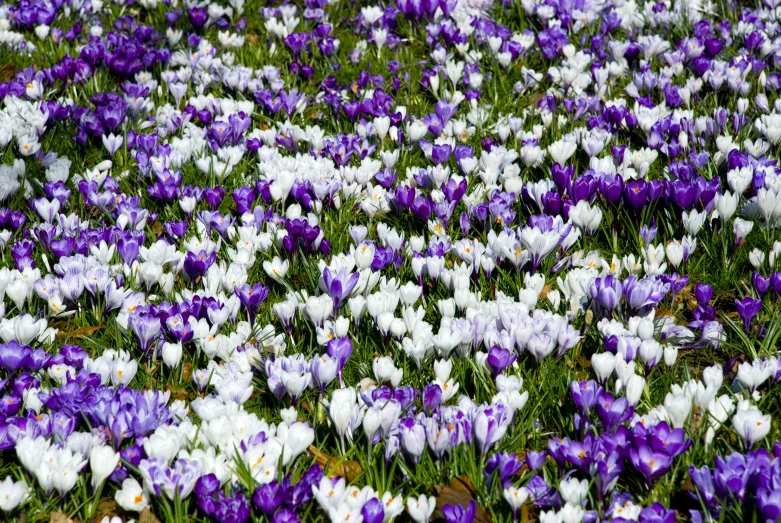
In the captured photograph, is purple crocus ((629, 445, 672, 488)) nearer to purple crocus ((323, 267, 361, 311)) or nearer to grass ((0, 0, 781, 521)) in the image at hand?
grass ((0, 0, 781, 521))

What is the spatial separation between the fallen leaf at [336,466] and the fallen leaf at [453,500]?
0.31 meters

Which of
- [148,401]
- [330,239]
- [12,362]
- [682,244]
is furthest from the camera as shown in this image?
[330,239]

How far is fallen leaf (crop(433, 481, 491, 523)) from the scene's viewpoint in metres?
2.66

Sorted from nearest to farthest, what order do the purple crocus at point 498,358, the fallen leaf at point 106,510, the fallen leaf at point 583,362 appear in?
the fallen leaf at point 106,510, the purple crocus at point 498,358, the fallen leaf at point 583,362

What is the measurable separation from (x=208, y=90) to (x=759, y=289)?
4142 mm

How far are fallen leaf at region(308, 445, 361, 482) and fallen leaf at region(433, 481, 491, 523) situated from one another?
306mm

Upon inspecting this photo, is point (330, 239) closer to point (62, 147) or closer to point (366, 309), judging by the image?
point (366, 309)

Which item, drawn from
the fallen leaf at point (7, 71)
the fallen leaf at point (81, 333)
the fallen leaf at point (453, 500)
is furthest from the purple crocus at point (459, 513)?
the fallen leaf at point (7, 71)

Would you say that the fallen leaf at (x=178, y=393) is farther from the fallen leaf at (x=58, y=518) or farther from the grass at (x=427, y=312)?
the fallen leaf at (x=58, y=518)

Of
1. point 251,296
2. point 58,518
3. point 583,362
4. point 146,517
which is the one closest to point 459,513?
point 146,517

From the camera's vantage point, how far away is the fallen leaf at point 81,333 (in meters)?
3.63

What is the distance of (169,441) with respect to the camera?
107 inches

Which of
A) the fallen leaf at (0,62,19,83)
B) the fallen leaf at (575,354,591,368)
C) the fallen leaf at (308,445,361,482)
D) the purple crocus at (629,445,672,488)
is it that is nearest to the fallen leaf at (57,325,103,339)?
the fallen leaf at (308,445,361,482)

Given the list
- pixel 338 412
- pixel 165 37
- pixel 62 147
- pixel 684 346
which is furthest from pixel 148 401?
pixel 165 37
